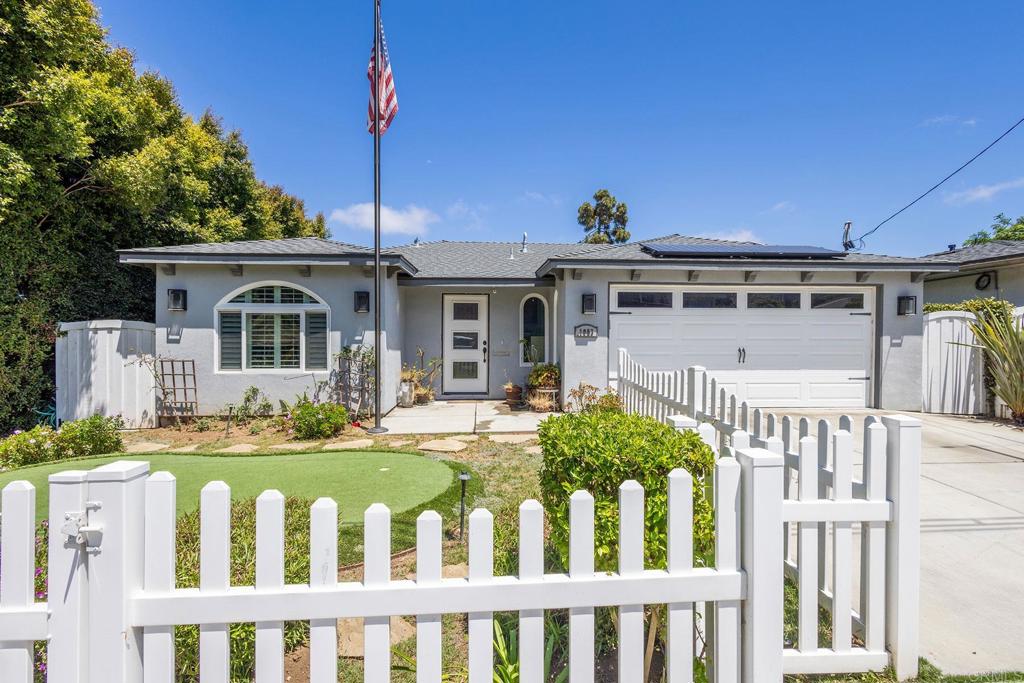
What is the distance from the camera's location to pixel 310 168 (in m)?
15.1

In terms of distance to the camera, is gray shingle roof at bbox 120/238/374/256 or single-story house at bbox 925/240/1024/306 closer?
gray shingle roof at bbox 120/238/374/256

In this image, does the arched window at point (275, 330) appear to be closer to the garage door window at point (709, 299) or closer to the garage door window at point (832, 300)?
the garage door window at point (709, 299)

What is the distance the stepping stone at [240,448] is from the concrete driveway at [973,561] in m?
6.50

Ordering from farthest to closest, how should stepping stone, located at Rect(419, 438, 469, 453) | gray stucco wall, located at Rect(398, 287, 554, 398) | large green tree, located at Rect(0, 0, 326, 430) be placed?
gray stucco wall, located at Rect(398, 287, 554, 398), large green tree, located at Rect(0, 0, 326, 430), stepping stone, located at Rect(419, 438, 469, 453)

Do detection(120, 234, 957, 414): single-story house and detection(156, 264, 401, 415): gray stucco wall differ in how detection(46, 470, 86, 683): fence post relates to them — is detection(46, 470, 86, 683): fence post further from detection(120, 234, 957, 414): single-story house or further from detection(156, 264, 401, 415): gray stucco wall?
detection(156, 264, 401, 415): gray stucco wall

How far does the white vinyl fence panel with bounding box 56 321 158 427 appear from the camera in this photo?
690 cm

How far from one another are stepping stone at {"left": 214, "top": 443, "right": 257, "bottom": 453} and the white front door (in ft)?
14.3

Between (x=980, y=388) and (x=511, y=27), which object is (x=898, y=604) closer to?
(x=980, y=388)

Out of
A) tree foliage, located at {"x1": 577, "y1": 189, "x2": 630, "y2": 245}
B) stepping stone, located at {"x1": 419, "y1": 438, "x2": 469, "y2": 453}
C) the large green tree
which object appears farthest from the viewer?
tree foliage, located at {"x1": 577, "y1": 189, "x2": 630, "y2": 245}

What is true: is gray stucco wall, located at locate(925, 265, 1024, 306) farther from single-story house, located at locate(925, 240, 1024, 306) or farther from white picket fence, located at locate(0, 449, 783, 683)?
white picket fence, located at locate(0, 449, 783, 683)

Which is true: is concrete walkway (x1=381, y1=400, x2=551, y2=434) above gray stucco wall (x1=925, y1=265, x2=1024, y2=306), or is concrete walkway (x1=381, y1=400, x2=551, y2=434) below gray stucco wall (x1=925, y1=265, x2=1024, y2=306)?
below

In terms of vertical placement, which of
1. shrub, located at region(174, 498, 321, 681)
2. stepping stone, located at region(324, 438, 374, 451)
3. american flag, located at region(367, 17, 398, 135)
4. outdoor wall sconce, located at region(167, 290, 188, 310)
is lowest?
stepping stone, located at region(324, 438, 374, 451)

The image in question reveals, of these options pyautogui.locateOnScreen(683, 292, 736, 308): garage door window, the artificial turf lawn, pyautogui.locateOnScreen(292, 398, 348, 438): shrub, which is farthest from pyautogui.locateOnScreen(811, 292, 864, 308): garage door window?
pyautogui.locateOnScreen(292, 398, 348, 438): shrub

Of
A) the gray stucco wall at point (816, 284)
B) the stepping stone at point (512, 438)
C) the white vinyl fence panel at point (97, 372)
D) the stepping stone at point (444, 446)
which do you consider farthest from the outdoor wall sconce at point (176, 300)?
the gray stucco wall at point (816, 284)
